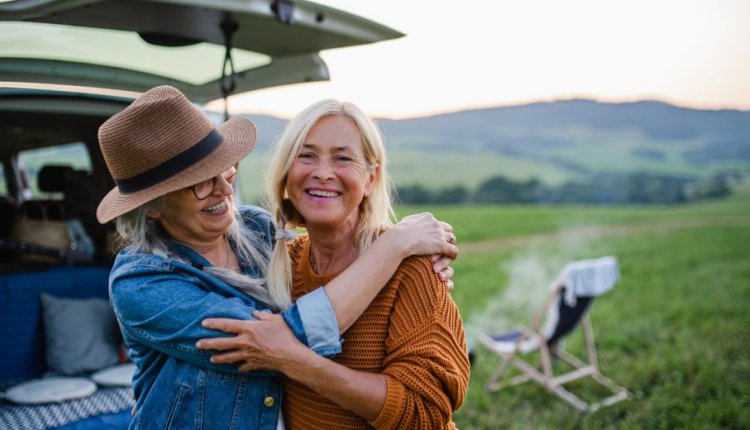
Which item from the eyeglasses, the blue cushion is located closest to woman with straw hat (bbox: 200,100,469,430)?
the eyeglasses

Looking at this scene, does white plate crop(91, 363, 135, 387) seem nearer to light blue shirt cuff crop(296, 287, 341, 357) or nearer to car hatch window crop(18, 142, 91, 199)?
car hatch window crop(18, 142, 91, 199)

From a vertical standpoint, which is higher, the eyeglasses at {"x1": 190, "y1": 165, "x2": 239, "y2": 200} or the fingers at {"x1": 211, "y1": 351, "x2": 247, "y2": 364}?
the eyeglasses at {"x1": 190, "y1": 165, "x2": 239, "y2": 200}

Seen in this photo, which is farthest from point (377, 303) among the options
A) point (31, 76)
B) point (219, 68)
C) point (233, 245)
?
point (31, 76)

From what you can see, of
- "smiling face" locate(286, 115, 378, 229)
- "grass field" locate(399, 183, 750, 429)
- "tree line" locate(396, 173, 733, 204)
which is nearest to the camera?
"smiling face" locate(286, 115, 378, 229)

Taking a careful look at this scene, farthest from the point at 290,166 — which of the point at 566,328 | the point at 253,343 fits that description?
the point at 566,328

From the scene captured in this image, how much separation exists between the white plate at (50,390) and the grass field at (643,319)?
9.97 ft

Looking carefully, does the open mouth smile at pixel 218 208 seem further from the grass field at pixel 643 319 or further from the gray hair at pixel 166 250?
the grass field at pixel 643 319

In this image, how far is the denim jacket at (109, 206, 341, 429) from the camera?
1.71 m

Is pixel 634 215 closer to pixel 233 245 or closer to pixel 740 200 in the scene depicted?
pixel 740 200

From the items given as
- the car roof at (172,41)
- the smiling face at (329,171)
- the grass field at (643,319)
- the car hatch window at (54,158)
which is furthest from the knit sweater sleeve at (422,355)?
the car hatch window at (54,158)

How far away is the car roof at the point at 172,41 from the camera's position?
276cm

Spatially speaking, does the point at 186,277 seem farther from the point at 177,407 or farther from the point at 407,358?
the point at 407,358

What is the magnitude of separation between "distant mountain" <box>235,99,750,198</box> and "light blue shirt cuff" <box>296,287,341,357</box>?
32.8 meters

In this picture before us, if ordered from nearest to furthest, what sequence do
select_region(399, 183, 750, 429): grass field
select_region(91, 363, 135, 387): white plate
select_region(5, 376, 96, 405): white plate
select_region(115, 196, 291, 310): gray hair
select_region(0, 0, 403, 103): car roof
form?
select_region(115, 196, 291, 310): gray hair → select_region(0, 0, 403, 103): car roof → select_region(5, 376, 96, 405): white plate → select_region(91, 363, 135, 387): white plate → select_region(399, 183, 750, 429): grass field
